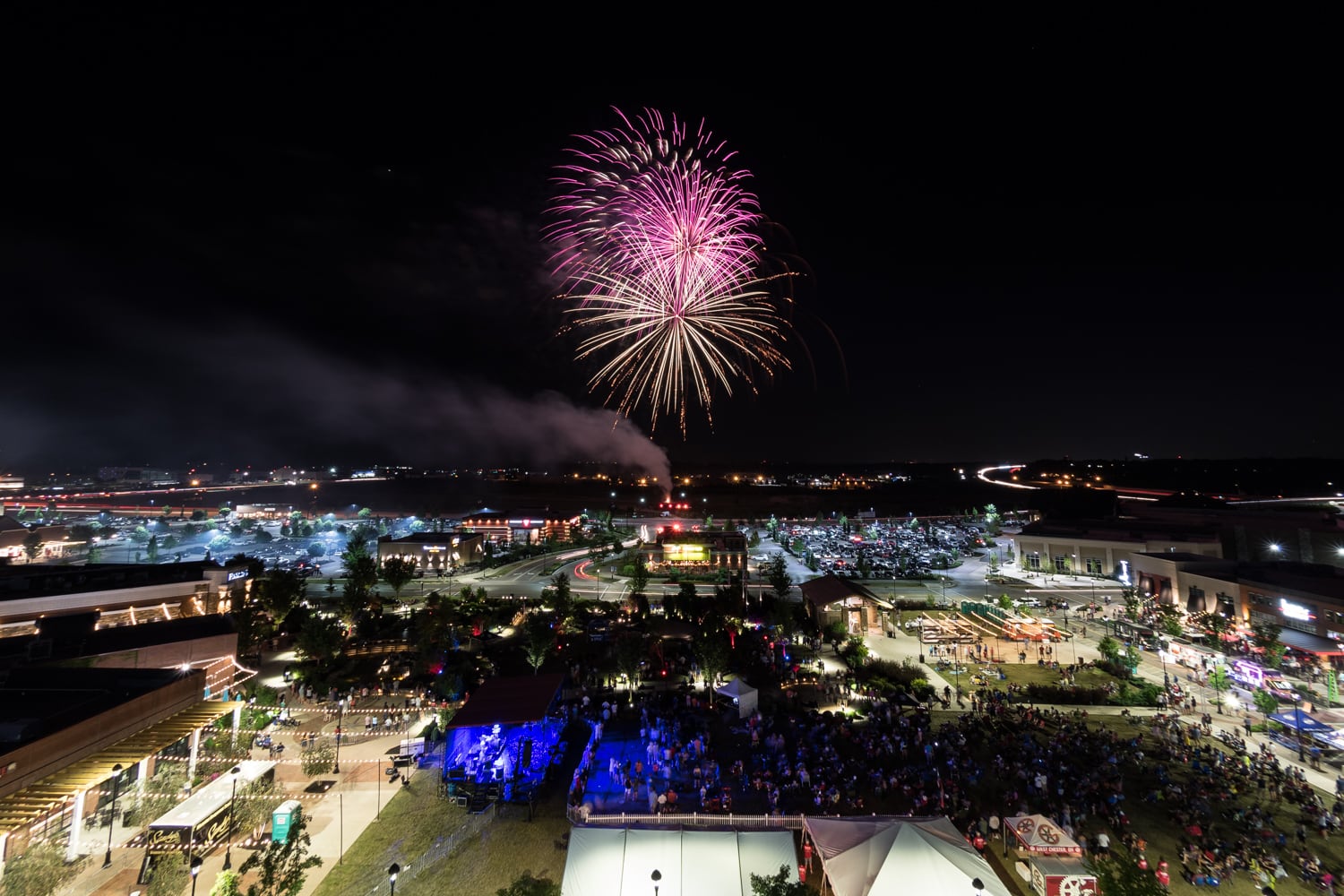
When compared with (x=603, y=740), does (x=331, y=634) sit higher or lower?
higher

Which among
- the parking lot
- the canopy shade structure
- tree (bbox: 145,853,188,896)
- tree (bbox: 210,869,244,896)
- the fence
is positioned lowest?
the parking lot

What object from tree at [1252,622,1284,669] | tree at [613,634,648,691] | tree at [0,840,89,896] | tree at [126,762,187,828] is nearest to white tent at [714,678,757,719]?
tree at [613,634,648,691]

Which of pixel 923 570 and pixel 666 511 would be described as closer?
pixel 923 570

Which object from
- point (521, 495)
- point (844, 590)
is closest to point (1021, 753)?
point (844, 590)

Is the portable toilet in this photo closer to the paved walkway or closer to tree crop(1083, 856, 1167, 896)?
the paved walkway

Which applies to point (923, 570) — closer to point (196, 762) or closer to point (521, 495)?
point (196, 762)

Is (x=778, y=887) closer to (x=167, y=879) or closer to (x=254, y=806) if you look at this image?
(x=167, y=879)
